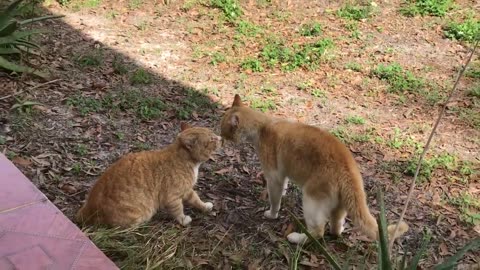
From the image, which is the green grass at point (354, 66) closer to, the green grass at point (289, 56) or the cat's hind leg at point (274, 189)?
the green grass at point (289, 56)

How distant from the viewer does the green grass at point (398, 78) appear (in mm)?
7227

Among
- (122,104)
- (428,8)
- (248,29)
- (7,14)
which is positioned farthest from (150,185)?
(428,8)

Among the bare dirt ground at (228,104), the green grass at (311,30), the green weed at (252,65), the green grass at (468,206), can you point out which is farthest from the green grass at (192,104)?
the green grass at (468,206)

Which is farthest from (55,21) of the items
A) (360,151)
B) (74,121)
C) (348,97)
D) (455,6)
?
(455,6)

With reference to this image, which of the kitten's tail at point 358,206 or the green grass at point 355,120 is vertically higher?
the kitten's tail at point 358,206

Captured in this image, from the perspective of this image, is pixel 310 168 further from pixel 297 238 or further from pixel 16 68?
pixel 16 68

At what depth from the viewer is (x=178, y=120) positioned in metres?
6.38

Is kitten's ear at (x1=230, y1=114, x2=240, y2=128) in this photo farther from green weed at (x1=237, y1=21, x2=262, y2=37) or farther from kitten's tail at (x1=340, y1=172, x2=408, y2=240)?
green weed at (x1=237, y1=21, x2=262, y2=37)

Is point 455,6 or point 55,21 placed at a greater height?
point 455,6

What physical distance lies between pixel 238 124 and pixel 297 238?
115 centimetres

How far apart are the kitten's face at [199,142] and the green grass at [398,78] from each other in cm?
331

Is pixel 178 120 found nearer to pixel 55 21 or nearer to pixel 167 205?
pixel 167 205

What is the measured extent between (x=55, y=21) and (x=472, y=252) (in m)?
6.58

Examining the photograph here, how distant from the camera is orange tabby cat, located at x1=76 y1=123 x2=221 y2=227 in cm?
427
